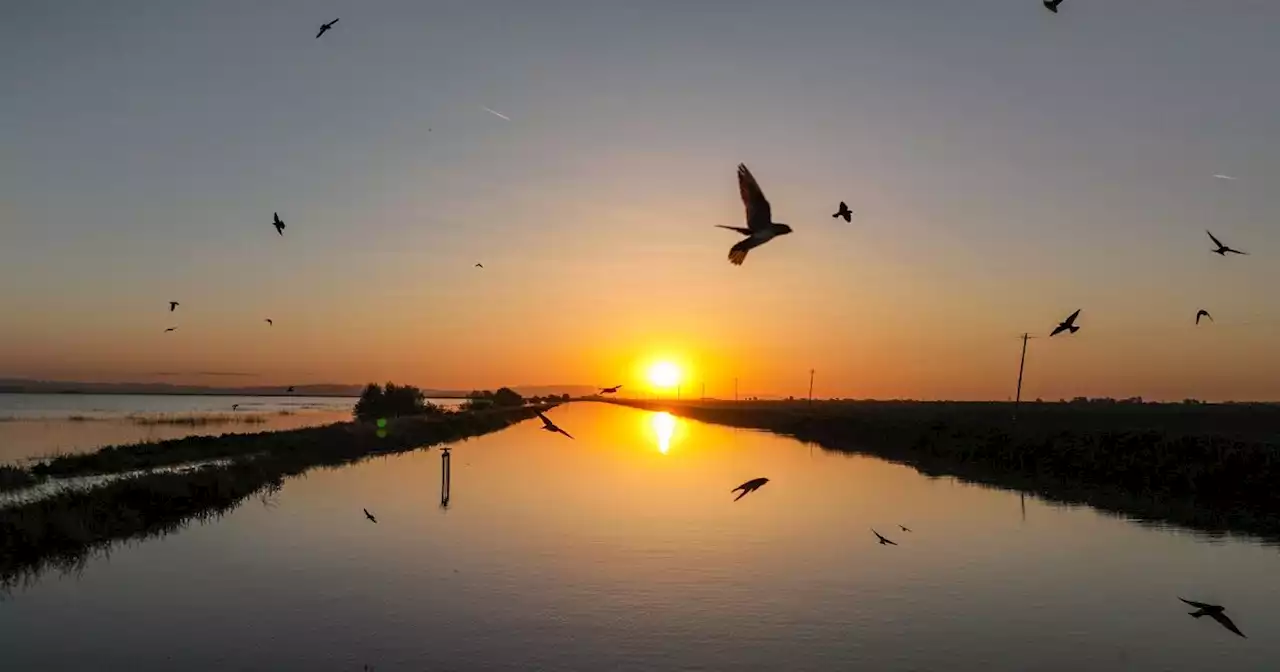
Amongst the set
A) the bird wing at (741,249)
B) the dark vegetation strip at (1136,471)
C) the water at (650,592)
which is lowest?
the water at (650,592)

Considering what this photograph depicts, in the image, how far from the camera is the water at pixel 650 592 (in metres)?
16.2

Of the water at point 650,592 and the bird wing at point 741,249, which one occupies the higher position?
the bird wing at point 741,249

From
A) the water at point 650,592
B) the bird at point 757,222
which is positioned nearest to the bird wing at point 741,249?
the bird at point 757,222

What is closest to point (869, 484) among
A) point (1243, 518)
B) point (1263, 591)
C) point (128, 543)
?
point (1243, 518)

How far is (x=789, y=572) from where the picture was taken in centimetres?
2331

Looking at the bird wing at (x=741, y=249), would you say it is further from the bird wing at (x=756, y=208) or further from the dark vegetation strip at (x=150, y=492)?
the dark vegetation strip at (x=150, y=492)

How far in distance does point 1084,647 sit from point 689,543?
12.0 meters

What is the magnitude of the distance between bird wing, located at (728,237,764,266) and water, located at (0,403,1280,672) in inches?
329

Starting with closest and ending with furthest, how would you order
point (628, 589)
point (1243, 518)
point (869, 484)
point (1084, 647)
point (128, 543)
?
1. point (1084, 647)
2. point (628, 589)
3. point (128, 543)
4. point (1243, 518)
5. point (869, 484)

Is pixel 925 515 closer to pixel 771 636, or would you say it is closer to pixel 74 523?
pixel 771 636

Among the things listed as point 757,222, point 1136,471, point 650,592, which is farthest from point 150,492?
point 1136,471

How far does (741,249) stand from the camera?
32.8 ft

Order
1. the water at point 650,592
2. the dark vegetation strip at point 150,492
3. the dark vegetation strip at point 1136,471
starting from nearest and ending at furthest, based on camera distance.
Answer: the water at point 650,592
the dark vegetation strip at point 150,492
the dark vegetation strip at point 1136,471

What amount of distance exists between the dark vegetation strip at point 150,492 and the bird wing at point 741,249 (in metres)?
18.7
